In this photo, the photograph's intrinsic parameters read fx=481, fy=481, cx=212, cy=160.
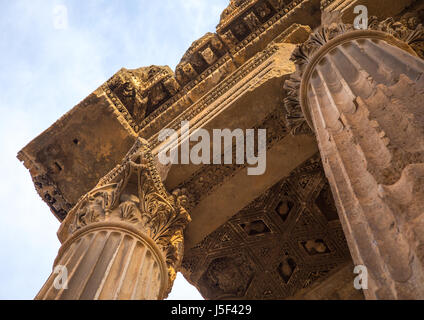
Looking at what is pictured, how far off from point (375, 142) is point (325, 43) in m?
2.20

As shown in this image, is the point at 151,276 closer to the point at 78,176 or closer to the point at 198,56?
the point at 78,176

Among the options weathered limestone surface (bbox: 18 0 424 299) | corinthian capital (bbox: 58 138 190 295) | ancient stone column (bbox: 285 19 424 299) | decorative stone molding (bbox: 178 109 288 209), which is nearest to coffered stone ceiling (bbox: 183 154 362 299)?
weathered limestone surface (bbox: 18 0 424 299)

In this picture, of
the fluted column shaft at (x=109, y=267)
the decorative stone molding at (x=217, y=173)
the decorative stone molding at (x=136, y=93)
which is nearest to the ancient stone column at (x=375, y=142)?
the decorative stone molding at (x=217, y=173)

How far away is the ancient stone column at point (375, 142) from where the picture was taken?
228 cm

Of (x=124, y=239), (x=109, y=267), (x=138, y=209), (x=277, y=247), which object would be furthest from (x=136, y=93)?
(x=109, y=267)

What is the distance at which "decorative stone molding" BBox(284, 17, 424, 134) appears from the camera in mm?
4668

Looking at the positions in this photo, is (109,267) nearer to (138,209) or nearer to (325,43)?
(138,209)

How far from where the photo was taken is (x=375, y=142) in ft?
9.73

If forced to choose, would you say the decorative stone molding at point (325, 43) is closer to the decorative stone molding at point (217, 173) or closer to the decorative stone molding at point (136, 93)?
the decorative stone molding at point (217, 173)

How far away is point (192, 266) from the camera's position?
7184 mm

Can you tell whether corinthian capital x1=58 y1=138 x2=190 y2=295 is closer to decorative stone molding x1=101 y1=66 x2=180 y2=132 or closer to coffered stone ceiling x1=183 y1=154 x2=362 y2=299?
coffered stone ceiling x1=183 y1=154 x2=362 y2=299

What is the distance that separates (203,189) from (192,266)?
138 cm

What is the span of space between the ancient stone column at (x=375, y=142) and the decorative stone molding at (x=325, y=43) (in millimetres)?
12

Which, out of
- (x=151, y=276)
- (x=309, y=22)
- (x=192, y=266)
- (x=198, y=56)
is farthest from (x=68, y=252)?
(x=309, y=22)
